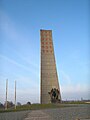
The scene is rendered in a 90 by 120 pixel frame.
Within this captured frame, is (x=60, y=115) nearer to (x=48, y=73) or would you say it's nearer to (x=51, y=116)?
(x=51, y=116)

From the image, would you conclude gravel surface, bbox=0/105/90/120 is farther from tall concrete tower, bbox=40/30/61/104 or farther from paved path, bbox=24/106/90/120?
tall concrete tower, bbox=40/30/61/104

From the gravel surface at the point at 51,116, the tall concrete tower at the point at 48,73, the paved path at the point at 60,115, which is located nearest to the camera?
the paved path at the point at 60,115

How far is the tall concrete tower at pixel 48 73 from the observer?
36.3 metres

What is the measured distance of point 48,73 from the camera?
37.1m

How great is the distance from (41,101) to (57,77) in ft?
16.5

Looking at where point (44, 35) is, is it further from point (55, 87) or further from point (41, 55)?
point (55, 87)

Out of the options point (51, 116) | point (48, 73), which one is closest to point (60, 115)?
point (51, 116)

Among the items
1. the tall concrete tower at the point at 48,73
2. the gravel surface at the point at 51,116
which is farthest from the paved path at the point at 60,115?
the tall concrete tower at the point at 48,73

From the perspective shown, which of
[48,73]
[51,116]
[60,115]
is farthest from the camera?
[48,73]

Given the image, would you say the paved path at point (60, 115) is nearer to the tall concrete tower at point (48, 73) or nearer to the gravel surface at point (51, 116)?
the gravel surface at point (51, 116)

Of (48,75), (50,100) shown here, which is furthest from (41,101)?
(48,75)

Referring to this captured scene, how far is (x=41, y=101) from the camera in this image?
36.2 meters

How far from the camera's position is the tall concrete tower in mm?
36291

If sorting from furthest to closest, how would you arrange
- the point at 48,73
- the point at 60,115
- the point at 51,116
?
the point at 48,73, the point at 60,115, the point at 51,116
